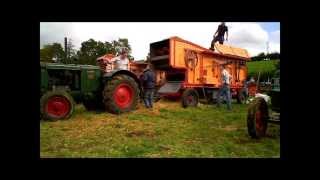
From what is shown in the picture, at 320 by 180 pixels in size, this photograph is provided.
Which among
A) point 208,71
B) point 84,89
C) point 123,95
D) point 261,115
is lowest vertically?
point 261,115

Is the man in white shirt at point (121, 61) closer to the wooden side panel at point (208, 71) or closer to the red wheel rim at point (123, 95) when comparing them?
the red wheel rim at point (123, 95)

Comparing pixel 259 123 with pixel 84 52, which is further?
pixel 84 52

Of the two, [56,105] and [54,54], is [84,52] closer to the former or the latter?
[54,54]

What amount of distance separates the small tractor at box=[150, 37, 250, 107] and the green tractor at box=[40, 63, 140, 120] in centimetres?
217

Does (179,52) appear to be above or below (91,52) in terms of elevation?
above

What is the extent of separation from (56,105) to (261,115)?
3642 mm

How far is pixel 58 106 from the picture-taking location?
6043 millimetres

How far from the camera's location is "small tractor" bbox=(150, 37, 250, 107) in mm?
9328

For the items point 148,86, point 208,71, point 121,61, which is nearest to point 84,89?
point 121,61

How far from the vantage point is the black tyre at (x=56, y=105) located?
19.4 feet

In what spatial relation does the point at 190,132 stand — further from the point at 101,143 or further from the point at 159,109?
the point at 159,109

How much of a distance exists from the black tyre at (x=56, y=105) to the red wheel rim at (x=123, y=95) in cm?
104
